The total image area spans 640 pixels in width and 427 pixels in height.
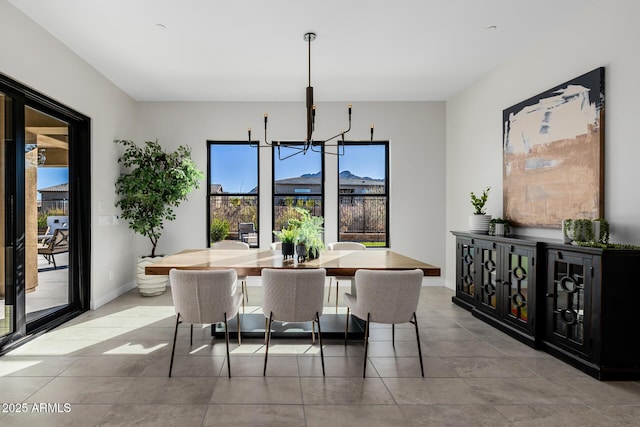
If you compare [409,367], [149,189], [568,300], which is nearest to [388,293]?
[409,367]

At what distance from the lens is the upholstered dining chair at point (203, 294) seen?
2.60 m

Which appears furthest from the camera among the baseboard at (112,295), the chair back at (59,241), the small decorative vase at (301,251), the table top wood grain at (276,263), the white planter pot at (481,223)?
the baseboard at (112,295)

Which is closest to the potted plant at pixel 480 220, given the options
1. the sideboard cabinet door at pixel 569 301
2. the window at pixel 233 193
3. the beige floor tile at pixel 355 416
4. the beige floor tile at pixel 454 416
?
the sideboard cabinet door at pixel 569 301

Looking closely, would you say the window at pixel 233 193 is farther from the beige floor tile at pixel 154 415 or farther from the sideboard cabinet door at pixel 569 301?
the sideboard cabinet door at pixel 569 301

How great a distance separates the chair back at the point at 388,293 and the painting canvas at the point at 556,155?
1.71 meters

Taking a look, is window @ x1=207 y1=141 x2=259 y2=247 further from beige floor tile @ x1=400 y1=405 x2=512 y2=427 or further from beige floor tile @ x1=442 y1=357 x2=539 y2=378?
beige floor tile @ x1=400 y1=405 x2=512 y2=427

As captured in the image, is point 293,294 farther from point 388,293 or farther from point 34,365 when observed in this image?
point 34,365

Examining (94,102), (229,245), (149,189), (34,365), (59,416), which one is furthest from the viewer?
(149,189)

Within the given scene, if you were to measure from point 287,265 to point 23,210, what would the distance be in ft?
8.21

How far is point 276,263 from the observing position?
10.3ft

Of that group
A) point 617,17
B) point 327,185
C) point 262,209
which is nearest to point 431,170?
point 327,185

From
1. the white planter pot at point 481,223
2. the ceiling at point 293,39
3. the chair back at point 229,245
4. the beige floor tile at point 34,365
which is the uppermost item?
the ceiling at point 293,39

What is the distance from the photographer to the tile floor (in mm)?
2145

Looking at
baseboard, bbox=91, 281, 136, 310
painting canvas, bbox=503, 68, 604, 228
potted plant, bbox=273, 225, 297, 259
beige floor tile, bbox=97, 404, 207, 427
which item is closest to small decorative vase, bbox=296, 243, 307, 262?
potted plant, bbox=273, 225, 297, 259
